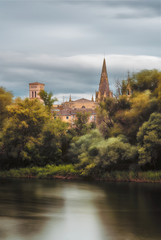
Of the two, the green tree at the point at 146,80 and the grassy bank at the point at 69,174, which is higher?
the green tree at the point at 146,80

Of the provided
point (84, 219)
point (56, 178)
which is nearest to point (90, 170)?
point (56, 178)

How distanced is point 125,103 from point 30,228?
29.9 meters

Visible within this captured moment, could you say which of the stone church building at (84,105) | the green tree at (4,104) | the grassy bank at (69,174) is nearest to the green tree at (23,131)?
the grassy bank at (69,174)

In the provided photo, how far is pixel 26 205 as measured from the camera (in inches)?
1053

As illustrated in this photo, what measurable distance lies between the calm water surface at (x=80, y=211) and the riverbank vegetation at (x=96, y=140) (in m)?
3.37

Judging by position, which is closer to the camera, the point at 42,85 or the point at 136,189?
the point at 136,189

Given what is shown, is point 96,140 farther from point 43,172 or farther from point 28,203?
point 28,203

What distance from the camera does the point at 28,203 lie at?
2761 centimetres

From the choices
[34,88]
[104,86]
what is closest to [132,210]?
[104,86]

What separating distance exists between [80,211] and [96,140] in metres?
19.0

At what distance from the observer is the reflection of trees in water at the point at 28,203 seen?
2097cm

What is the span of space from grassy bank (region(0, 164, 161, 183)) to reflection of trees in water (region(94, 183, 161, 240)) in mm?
2019

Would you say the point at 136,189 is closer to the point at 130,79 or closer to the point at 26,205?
the point at 26,205

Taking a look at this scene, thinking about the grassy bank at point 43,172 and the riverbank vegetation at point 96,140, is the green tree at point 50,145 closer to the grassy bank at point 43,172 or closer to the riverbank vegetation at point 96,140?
the riverbank vegetation at point 96,140
